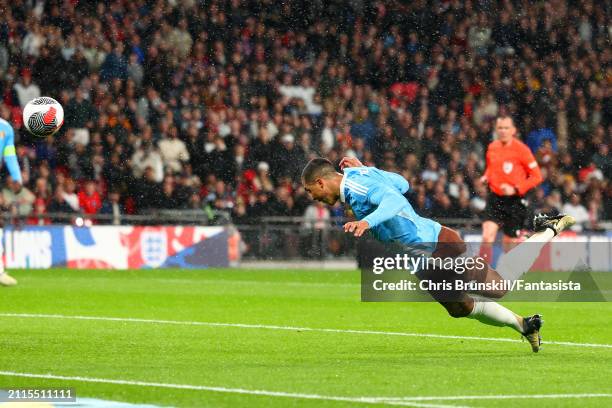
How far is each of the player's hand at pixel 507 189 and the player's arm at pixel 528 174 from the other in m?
0.08

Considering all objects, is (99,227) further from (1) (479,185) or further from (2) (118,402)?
(2) (118,402)

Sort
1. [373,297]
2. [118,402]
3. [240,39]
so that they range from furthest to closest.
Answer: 1. [240,39]
2. [373,297]
3. [118,402]

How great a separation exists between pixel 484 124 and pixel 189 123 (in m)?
6.70

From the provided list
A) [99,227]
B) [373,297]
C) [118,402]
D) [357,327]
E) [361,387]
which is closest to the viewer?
[118,402]

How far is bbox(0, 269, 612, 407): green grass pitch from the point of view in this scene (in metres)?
7.80

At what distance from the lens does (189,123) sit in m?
24.5

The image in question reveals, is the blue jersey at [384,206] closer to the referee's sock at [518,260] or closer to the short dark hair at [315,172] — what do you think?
the short dark hair at [315,172]

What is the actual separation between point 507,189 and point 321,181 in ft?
28.8

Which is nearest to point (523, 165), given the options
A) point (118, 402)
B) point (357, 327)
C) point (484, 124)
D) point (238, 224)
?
point (357, 327)

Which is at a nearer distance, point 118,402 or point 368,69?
point 118,402

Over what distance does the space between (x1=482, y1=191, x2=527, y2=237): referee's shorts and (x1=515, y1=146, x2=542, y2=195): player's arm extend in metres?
0.14

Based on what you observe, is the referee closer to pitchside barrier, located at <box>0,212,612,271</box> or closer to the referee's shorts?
the referee's shorts

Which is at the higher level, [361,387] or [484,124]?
[484,124]

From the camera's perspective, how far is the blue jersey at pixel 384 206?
9297 millimetres
